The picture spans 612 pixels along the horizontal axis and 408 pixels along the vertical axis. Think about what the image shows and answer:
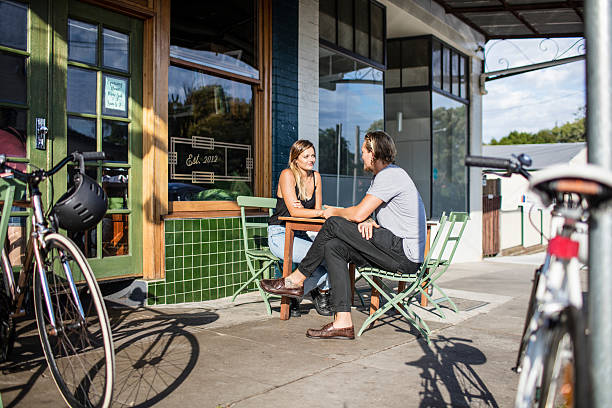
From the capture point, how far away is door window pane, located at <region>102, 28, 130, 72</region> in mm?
4652

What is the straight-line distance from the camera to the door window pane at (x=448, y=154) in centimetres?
1016

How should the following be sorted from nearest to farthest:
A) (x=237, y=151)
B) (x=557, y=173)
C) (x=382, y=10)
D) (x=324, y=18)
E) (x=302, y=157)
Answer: (x=557, y=173) < (x=302, y=157) < (x=237, y=151) < (x=324, y=18) < (x=382, y=10)

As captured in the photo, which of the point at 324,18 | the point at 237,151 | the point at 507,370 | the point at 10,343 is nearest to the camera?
the point at 10,343

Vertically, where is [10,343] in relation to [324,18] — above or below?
below

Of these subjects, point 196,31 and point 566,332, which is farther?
point 196,31

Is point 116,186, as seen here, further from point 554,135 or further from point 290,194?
point 554,135

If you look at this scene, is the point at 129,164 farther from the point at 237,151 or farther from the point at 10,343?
the point at 10,343

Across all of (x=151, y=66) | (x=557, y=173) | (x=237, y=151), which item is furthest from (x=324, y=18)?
(x=557, y=173)

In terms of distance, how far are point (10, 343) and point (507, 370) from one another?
291 centimetres

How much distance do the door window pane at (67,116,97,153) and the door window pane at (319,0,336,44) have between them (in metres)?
3.45

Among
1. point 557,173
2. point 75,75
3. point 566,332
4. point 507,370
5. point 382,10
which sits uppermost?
point 382,10

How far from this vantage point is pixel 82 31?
4.49m

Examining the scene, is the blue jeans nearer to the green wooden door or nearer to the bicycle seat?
the green wooden door

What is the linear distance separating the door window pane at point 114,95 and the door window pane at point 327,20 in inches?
119
